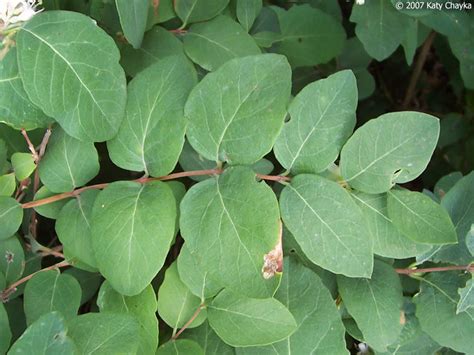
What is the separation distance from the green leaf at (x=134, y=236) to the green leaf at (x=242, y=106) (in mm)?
101

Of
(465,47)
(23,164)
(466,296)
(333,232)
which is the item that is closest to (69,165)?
(23,164)

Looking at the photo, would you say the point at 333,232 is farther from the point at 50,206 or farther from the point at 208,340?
the point at 50,206

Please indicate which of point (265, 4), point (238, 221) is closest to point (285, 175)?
point (238, 221)

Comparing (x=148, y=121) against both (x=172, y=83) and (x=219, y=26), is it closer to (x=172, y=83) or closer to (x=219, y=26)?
(x=172, y=83)

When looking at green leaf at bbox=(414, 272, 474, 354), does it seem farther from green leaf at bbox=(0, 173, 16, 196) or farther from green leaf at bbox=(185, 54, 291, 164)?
green leaf at bbox=(0, 173, 16, 196)

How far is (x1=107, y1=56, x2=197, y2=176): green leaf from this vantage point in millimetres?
828

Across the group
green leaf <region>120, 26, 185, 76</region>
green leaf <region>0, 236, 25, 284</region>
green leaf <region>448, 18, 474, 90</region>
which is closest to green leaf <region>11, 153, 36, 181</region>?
green leaf <region>0, 236, 25, 284</region>

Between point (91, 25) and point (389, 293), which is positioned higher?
point (91, 25)

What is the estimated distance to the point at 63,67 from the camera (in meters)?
0.82

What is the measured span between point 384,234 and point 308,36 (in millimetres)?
504

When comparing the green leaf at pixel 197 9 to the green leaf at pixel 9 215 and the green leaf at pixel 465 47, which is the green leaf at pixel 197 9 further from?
the green leaf at pixel 465 47

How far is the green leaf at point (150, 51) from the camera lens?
1.02m

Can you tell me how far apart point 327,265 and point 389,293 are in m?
0.20

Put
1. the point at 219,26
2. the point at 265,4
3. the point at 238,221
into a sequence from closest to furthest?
1. the point at 238,221
2. the point at 219,26
3. the point at 265,4
